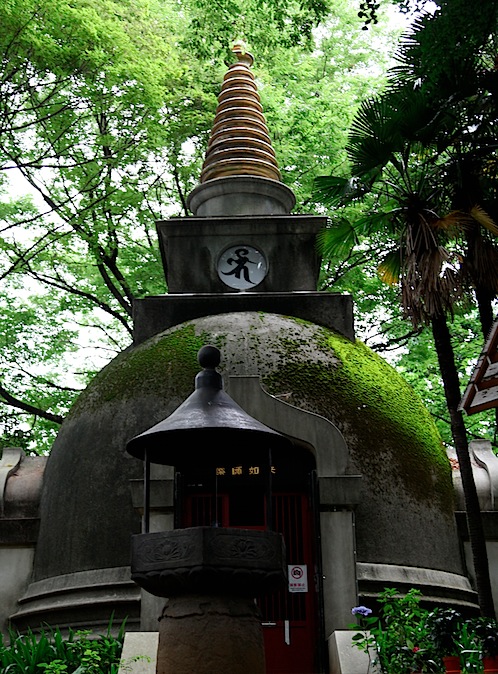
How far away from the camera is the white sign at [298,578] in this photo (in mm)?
10562

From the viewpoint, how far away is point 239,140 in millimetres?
17672

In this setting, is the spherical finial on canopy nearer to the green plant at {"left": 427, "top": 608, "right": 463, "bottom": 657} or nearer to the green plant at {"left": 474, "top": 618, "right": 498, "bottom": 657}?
the green plant at {"left": 427, "top": 608, "right": 463, "bottom": 657}

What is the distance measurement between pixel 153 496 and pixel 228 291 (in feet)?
21.3

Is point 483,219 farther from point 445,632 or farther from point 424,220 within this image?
point 445,632

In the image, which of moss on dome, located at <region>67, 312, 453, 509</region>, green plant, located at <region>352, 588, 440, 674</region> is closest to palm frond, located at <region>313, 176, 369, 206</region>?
moss on dome, located at <region>67, 312, 453, 509</region>

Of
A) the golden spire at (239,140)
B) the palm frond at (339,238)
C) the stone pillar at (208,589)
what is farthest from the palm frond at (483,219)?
the golden spire at (239,140)

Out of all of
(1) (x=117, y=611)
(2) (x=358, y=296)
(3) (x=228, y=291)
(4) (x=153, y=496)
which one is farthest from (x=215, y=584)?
(2) (x=358, y=296)

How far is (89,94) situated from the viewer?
1758cm

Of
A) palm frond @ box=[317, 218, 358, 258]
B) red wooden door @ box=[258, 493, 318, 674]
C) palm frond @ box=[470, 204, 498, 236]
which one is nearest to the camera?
red wooden door @ box=[258, 493, 318, 674]

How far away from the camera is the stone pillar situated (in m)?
6.26

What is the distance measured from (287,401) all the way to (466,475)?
9.14ft

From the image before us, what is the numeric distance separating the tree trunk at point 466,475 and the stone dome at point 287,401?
1.31 metres

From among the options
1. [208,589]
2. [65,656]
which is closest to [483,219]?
[208,589]

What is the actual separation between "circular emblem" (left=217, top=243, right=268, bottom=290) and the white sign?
21.5 feet
